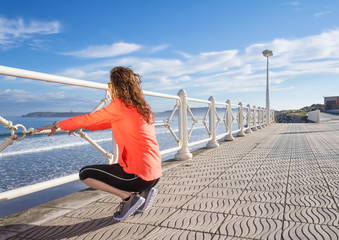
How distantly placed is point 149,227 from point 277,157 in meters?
4.63

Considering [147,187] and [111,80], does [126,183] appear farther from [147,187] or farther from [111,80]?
[111,80]

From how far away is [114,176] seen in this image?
2625 mm

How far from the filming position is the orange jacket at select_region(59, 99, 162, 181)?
2511 millimetres

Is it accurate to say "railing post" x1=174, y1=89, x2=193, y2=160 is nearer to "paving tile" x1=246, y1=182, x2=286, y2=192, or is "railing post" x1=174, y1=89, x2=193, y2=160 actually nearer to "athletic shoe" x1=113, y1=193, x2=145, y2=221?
"paving tile" x1=246, y1=182, x2=286, y2=192

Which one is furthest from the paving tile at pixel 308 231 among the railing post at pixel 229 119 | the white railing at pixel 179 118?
the railing post at pixel 229 119

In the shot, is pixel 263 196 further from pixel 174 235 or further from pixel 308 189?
pixel 174 235

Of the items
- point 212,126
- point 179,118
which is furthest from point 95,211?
point 212,126

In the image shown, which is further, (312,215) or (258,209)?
(258,209)

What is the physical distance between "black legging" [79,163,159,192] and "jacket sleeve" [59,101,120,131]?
1.32 ft

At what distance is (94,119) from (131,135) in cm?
35

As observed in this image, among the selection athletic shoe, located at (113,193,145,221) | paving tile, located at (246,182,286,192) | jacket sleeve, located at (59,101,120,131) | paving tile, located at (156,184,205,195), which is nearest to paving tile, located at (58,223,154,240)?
athletic shoe, located at (113,193,145,221)

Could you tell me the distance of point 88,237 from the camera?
2318 millimetres

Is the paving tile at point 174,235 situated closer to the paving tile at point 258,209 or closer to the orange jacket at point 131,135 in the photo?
the orange jacket at point 131,135

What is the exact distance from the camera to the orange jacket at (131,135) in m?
2.51
